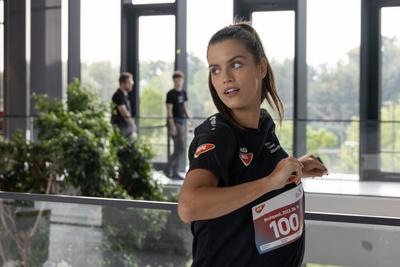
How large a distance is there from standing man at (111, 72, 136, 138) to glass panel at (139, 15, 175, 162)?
84.3 inches

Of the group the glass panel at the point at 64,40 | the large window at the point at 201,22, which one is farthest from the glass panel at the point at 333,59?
the glass panel at the point at 64,40

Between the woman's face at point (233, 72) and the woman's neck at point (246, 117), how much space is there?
0.01 meters

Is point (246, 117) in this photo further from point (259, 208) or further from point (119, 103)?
point (119, 103)

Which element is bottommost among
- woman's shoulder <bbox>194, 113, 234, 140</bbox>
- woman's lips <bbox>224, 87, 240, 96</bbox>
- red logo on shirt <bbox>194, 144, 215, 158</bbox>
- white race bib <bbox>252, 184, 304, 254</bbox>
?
white race bib <bbox>252, 184, 304, 254</bbox>

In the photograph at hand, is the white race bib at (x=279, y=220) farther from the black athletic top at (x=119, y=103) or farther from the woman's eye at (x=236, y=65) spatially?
the black athletic top at (x=119, y=103)

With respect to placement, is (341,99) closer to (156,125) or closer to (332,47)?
(332,47)

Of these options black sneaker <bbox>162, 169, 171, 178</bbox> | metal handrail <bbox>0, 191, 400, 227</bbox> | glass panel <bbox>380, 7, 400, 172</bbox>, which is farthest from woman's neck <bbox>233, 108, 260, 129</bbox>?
glass panel <bbox>380, 7, 400, 172</bbox>

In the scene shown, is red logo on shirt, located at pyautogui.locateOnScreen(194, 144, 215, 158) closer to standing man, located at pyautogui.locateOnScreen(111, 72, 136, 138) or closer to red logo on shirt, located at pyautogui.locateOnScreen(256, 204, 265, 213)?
red logo on shirt, located at pyautogui.locateOnScreen(256, 204, 265, 213)

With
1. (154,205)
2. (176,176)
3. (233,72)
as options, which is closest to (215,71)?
(233,72)

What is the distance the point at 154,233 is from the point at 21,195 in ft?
2.16

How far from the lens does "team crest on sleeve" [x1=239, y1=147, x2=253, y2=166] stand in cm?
131

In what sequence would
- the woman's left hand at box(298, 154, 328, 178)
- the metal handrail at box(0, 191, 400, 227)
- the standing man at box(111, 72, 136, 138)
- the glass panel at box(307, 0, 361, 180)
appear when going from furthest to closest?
1. the glass panel at box(307, 0, 361, 180)
2. the standing man at box(111, 72, 136, 138)
3. the metal handrail at box(0, 191, 400, 227)
4. the woman's left hand at box(298, 154, 328, 178)

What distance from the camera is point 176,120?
9.15 m

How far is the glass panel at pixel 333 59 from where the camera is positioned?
10.5m
